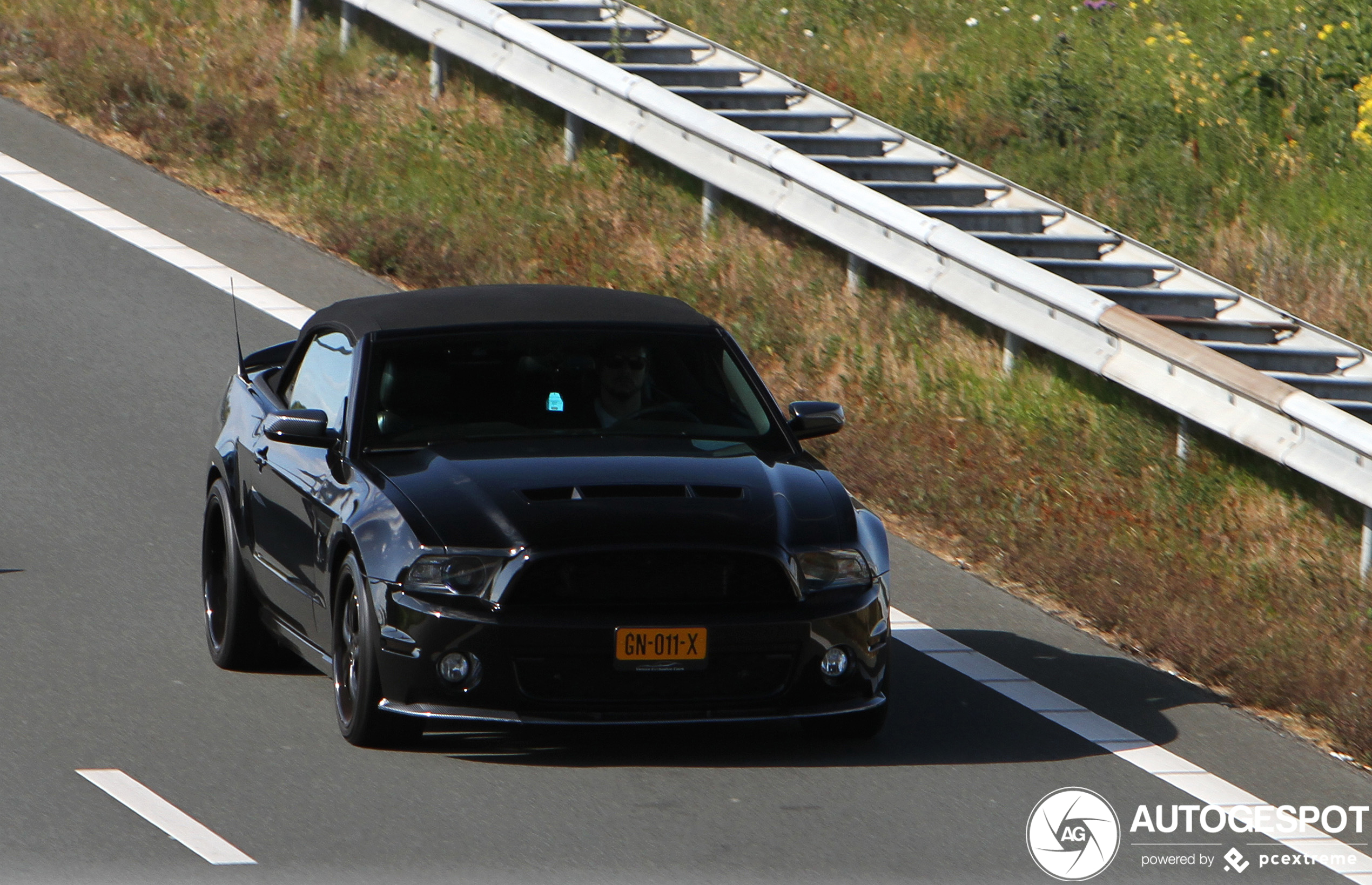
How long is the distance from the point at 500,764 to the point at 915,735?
155cm

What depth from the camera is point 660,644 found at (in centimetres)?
728

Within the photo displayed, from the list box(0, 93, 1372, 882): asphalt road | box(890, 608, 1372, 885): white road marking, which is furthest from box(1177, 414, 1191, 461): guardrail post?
box(890, 608, 1372, 885): white road marking

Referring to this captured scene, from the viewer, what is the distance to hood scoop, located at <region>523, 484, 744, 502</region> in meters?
7.45

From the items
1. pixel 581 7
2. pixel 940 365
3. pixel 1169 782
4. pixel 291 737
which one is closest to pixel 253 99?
pixel 581 7

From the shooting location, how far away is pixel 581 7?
730 inches

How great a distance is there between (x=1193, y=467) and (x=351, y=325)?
4.91 m

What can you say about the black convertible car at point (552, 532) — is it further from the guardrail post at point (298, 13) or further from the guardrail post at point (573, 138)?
the guardrail post at point (298, 13)

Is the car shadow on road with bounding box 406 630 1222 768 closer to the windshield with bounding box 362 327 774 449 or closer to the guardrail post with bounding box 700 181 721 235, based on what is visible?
the windshield with bounding box 362 327 774 449

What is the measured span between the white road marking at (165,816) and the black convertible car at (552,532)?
815 millimetres

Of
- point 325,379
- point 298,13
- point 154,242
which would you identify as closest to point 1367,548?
point 325,379

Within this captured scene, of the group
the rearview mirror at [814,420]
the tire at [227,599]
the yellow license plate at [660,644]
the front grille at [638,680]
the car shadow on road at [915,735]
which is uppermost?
the rearview mirror at [814,420]

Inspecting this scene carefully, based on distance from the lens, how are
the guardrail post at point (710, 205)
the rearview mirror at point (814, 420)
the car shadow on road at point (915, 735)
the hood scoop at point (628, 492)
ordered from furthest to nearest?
the guardrail post at point (710, 205)
the rearview mirror at point (814, 420)
the car shadow on road at point (915, 735)
the hood scoop at point (628, 492)

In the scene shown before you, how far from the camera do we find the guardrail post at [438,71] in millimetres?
17703

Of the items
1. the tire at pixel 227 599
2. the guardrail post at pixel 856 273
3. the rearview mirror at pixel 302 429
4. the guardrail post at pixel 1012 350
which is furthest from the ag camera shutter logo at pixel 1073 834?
the guardrail post at pixel 856 273
